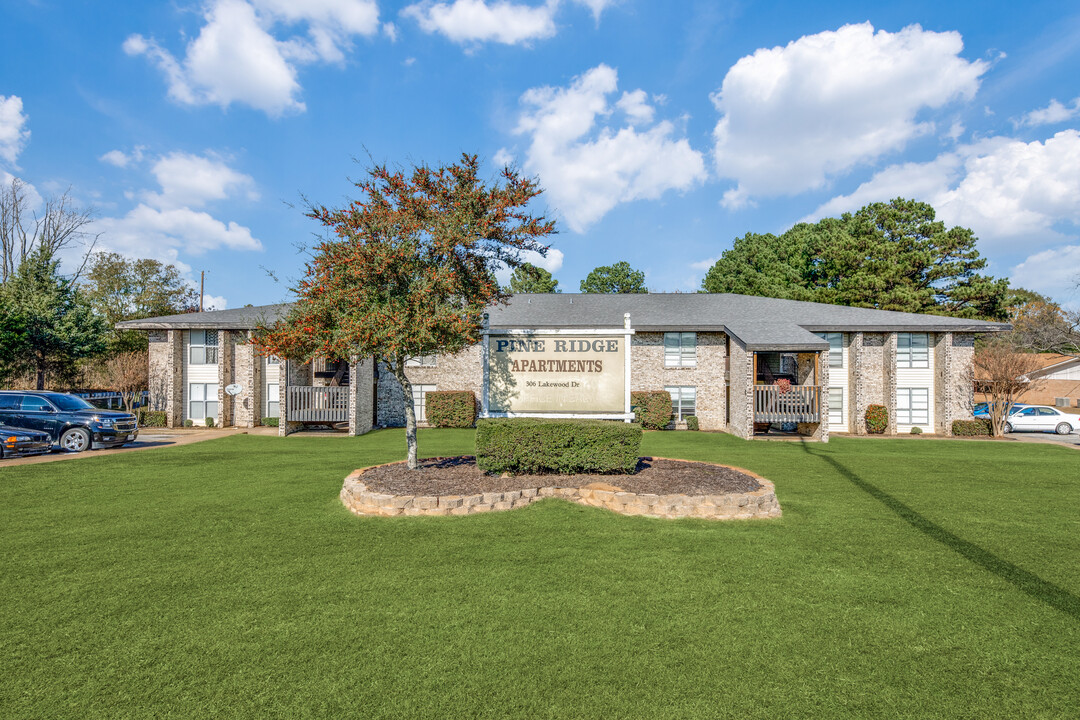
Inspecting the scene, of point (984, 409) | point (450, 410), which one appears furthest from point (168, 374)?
point (984, 409)

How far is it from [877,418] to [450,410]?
18772 mm

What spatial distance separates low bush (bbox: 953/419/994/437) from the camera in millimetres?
21500

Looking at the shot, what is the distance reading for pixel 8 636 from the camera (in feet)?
13.4

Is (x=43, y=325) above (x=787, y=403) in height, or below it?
above

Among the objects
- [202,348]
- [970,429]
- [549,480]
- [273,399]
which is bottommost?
[970,429]

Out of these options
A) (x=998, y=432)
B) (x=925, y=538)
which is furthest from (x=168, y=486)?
(x=998, y=432)

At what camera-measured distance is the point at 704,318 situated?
23.1 metres

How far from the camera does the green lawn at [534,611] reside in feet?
11.0

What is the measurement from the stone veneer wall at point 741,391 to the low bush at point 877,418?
610 cm

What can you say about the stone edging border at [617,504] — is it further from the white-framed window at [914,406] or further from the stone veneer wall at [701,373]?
the white-framed window at [914,406]

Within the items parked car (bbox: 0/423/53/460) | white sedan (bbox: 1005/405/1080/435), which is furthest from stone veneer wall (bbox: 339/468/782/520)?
white sedan (bbox: 1005/405/1080/435)

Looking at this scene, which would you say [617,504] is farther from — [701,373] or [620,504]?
[701,373]

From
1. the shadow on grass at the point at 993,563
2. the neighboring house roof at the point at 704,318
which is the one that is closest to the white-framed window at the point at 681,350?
the neighboring house roof at the point at 704,318

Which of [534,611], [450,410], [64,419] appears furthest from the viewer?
[450,410]
